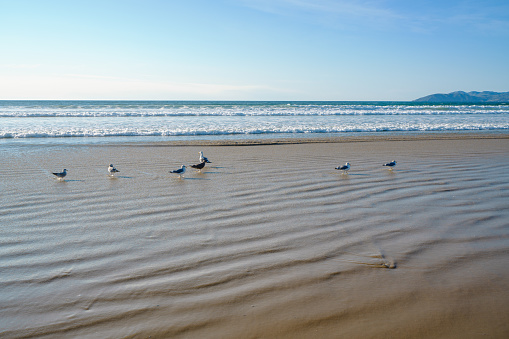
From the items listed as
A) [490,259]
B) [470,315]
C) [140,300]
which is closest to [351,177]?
[490,259]

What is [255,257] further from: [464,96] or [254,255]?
[464,96]

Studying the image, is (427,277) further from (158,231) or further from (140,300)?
(158,231)

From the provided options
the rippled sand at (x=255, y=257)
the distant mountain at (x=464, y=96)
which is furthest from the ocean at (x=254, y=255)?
the distant mountain at (x=464, y=96)

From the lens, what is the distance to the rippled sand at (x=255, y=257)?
3.09 metres

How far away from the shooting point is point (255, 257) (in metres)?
4.31

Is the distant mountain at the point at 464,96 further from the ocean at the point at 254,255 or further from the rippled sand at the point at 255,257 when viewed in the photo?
the rippled sand at the point at 255,257

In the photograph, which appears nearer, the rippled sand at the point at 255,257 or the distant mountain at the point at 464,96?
the rippled sand at the point at 255,257

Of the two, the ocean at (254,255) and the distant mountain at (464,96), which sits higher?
the distant mountain at (464,96)

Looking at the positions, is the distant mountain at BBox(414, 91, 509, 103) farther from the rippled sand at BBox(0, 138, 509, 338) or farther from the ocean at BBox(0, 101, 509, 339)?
the rippled sand at BBox(0, 138, 509, 338)

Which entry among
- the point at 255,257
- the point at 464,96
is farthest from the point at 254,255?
the point at 464,96

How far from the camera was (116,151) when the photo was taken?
45.1 feet

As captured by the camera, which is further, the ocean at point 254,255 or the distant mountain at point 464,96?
the distant mountain at point 464,96

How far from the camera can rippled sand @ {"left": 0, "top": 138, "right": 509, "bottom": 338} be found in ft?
10.1

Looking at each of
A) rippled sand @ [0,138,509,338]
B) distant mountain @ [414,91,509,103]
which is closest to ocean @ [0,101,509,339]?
rippled sand @ [0,138,509,338]
